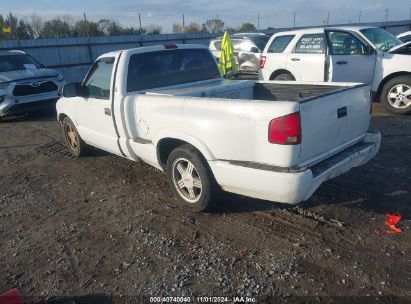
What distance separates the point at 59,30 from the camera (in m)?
29.6

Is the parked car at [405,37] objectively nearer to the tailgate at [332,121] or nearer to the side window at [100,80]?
the tailgate at [332,121]

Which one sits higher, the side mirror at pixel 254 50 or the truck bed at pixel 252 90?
the side mirror at pixel 254 50

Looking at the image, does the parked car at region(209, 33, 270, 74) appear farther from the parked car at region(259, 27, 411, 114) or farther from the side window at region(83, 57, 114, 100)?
the side window at region(83, 57, 114, 100)

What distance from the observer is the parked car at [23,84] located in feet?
30.2

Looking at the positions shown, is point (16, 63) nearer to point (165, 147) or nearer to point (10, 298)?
point (165, 147)

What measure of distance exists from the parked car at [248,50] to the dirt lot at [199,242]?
8200 mm

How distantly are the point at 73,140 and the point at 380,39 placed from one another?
22.4 feet

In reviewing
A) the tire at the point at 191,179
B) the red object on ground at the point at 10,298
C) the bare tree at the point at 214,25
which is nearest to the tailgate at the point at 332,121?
the tire at the point at 191,179

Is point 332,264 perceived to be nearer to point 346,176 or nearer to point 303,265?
point 303,265

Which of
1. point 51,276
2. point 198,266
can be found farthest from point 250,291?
point 51,276

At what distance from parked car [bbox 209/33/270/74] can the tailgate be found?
9104 mm

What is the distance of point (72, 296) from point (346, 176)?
340cm

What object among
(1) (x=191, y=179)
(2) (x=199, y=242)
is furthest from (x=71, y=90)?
(2) (x=199, y=242)

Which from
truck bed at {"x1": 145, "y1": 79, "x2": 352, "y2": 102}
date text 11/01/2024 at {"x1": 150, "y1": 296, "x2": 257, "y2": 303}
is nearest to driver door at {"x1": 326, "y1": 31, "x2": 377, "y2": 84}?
truck bed at {"x1": 145, "y1": 79, "x2": 352, "y2": 102}
